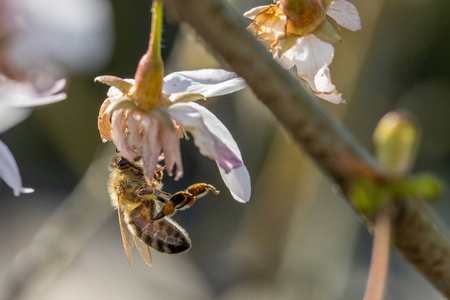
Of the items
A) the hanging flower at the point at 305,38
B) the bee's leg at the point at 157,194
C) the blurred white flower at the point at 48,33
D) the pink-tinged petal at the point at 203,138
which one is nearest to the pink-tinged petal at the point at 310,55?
the hanging flower at the point at 305,38

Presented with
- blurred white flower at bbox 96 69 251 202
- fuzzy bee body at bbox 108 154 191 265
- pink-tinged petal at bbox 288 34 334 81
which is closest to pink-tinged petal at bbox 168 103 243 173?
blurred white flower at bbox 96 69 251 202

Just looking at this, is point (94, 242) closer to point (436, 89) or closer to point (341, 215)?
point (341, 215)

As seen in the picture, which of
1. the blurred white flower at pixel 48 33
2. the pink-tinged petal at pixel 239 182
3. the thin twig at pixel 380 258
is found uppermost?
the thin twig at pixel 380 258

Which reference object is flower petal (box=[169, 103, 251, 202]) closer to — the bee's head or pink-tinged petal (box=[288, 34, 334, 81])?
pink-tinged petal (box=[288, 34, 334, 81])

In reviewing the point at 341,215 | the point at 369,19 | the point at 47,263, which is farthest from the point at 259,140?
the point at 47,263

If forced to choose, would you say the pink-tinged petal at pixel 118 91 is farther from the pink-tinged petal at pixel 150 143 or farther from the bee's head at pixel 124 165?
the bee's head at pixel 124 165

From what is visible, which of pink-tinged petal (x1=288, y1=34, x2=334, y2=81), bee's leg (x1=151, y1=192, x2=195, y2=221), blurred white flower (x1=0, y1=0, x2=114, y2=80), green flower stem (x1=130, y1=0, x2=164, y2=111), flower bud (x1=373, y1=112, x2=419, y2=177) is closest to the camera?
flower bud (x1=373, y1=112, x2=419, y2=177)

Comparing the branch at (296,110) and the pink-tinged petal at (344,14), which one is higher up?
the branch at (296,110)
